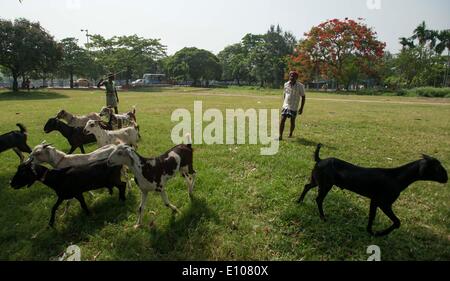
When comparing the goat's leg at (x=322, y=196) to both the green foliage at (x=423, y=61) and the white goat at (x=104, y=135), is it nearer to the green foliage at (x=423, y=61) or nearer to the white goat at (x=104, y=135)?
the white goat at (x=104, y=135)

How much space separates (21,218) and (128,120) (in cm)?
633

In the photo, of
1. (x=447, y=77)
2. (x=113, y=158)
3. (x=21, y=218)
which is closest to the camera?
(x=113, y=158)

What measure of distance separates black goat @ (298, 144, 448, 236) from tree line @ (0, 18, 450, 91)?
1238 inches

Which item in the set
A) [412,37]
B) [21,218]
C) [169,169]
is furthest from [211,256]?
[412,37]

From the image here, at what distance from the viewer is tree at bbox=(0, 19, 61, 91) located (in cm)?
3688

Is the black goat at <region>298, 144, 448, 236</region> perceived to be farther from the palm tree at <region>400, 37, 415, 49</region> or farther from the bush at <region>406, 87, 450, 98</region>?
the palm tree at <region>400, 37, 415, 49</region>

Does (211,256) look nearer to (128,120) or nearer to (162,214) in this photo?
(162,214)

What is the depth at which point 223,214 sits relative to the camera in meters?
5.53

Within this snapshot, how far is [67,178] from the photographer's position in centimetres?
522

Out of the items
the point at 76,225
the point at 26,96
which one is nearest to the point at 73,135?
the point at 76,225

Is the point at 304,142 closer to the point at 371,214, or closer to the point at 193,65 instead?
the point at 371,214

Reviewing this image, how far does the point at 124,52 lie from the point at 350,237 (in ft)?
220

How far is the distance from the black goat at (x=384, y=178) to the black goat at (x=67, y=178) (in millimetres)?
4184

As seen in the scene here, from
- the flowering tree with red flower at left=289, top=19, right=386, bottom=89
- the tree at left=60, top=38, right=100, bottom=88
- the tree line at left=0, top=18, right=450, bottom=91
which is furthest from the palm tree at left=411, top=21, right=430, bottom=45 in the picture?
the tree at left=60, top=38, right=100, bottom=88
